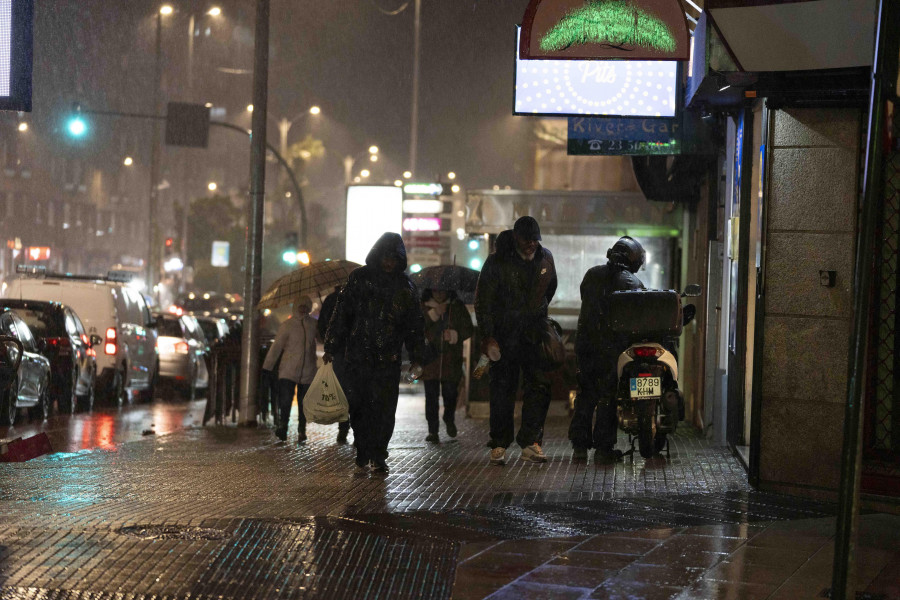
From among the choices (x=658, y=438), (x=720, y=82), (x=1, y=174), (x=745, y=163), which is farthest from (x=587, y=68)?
(x=1, y=174)

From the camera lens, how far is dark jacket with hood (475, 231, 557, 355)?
9.90m

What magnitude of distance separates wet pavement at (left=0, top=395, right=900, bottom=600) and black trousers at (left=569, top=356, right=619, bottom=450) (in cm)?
42

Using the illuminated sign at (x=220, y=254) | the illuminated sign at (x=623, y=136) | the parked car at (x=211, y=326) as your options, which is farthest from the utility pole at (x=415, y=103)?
the illuminated sign at (x=623, y=136)

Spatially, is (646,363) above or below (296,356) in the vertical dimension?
above

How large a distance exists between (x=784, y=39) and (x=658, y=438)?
379cm

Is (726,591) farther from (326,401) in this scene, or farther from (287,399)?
(287,399)

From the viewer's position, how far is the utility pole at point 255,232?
1538 cm

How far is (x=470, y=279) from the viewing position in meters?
13.4

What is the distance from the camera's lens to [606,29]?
965 cm

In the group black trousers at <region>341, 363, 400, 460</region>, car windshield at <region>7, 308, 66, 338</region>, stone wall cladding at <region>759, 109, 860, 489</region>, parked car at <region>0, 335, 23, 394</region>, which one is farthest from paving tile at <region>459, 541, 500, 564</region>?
car windshield at <region>7, 308, 66, 338</region>

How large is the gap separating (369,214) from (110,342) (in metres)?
14.2

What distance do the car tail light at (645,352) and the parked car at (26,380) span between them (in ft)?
25.6

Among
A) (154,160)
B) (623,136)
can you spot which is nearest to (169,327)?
(623,136)

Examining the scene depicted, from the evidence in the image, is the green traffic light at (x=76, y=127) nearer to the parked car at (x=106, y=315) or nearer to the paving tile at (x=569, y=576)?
the parked car at (x=106, y=315)
